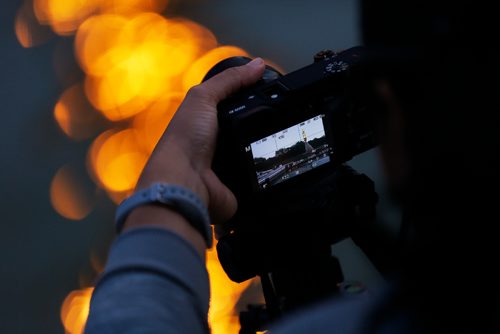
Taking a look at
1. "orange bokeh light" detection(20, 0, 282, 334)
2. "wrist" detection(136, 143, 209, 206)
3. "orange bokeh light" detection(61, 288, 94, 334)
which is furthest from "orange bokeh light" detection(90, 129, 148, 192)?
"wrist" detection(136, 143, 209, 206)

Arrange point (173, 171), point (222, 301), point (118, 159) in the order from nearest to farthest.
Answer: point (173, 171)
point (222, 301)
point (118, 159)

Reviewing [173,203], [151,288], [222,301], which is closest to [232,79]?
[173,203]

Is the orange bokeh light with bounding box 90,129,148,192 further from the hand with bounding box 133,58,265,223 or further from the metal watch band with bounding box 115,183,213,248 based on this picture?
the metal watch band with bounding box 115,183,213,248

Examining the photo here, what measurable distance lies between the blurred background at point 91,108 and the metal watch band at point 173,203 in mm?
875

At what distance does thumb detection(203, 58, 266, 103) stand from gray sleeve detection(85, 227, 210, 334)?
310 millimetres

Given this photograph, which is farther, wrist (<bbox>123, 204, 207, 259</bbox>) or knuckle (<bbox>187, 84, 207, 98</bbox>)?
knuckle (<bbox>187, 84, 207, 98</bbox>)

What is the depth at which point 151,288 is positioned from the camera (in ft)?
1.45

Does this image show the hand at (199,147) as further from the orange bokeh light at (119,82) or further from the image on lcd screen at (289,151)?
the orange bokeh light at (119,82)

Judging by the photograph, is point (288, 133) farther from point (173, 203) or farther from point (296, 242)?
point (173, 203)

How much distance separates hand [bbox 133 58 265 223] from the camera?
0.62 m

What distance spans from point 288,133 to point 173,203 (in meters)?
0.27

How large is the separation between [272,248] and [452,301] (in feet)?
1.41

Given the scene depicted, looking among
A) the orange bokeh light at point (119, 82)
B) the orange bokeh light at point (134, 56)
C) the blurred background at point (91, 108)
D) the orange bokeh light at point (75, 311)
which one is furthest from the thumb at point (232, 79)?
the orange bokeh light at point (134, 56)

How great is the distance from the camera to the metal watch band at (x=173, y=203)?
540mm
